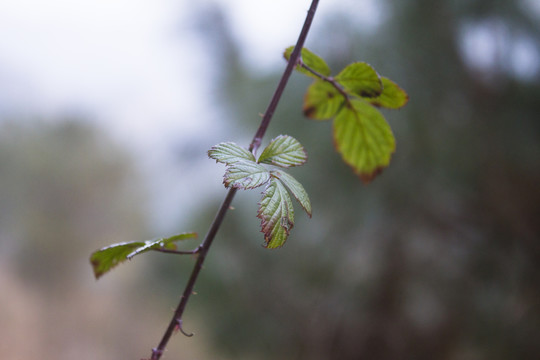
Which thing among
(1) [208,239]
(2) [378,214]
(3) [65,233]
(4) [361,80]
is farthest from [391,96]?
(3) [65,233]

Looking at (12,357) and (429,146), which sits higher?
(429,146)

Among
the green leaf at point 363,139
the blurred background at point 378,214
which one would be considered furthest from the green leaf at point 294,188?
the blurred background at point 378,214

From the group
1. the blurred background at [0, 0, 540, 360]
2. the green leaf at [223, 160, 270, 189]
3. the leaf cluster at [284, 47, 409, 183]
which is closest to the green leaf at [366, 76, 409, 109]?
the leaf cluster at [284, 47, 409, 183]

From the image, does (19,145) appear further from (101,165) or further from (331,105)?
(331,105)

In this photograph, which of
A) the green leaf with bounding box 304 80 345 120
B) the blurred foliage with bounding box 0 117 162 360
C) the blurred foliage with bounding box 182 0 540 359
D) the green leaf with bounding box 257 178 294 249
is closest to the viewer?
the green leaf with bounding box 257 178 294 249

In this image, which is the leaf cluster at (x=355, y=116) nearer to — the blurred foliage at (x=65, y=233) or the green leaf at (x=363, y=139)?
the green leaf at (x=363, y=139)

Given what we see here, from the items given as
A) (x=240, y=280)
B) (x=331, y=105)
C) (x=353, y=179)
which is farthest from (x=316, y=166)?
(x=331, y=105)

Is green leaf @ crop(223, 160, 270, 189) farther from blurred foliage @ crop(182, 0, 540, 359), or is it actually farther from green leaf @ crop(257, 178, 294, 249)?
blurred foliage @ crop(182, 0, 540, 359)
